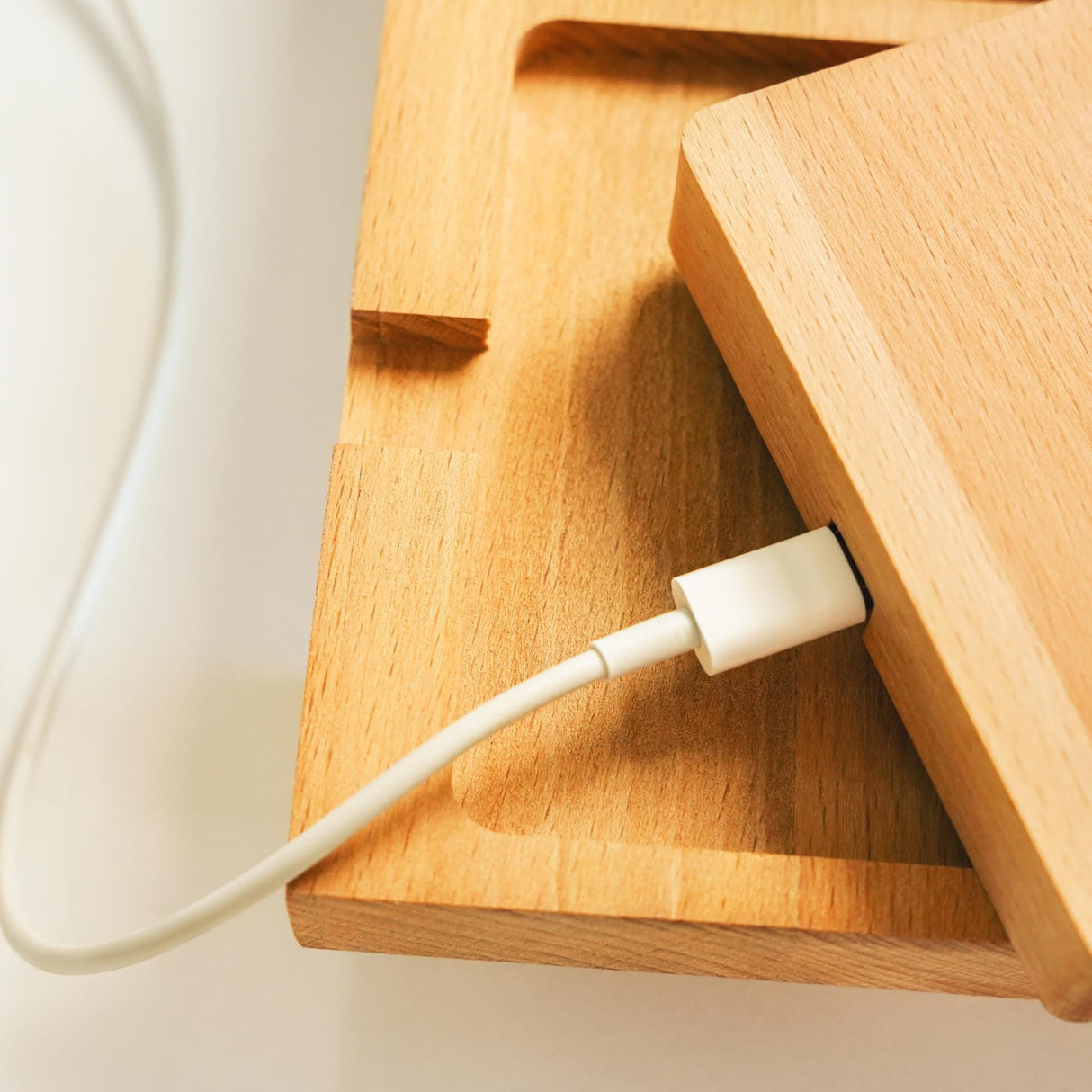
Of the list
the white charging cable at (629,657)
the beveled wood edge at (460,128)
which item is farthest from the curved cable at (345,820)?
the beveled wood edge at (460,128)

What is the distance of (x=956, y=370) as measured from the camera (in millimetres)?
306

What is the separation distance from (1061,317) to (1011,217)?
0.03 m

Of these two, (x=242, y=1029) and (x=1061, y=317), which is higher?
(x=1061, y=317)

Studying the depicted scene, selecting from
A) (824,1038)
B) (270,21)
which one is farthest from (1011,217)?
(270,21)

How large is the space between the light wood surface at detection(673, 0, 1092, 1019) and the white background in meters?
0.17

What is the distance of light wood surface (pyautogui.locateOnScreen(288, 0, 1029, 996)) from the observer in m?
0.31

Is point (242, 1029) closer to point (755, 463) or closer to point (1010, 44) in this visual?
point (755, 463)

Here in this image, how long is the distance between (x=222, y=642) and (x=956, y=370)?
0.31 metres

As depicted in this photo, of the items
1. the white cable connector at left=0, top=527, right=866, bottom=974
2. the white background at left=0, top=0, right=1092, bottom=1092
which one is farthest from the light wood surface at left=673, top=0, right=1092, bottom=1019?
the white background at left=0, top=0, right=1092, bottom=1092

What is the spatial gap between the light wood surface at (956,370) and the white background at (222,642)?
175 millimetres

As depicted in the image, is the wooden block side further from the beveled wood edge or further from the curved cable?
the beveled wood edge

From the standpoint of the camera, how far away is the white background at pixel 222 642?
434 mm

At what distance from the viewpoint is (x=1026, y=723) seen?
0.27m

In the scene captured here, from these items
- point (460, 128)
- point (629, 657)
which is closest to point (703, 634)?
point (629, 657)
